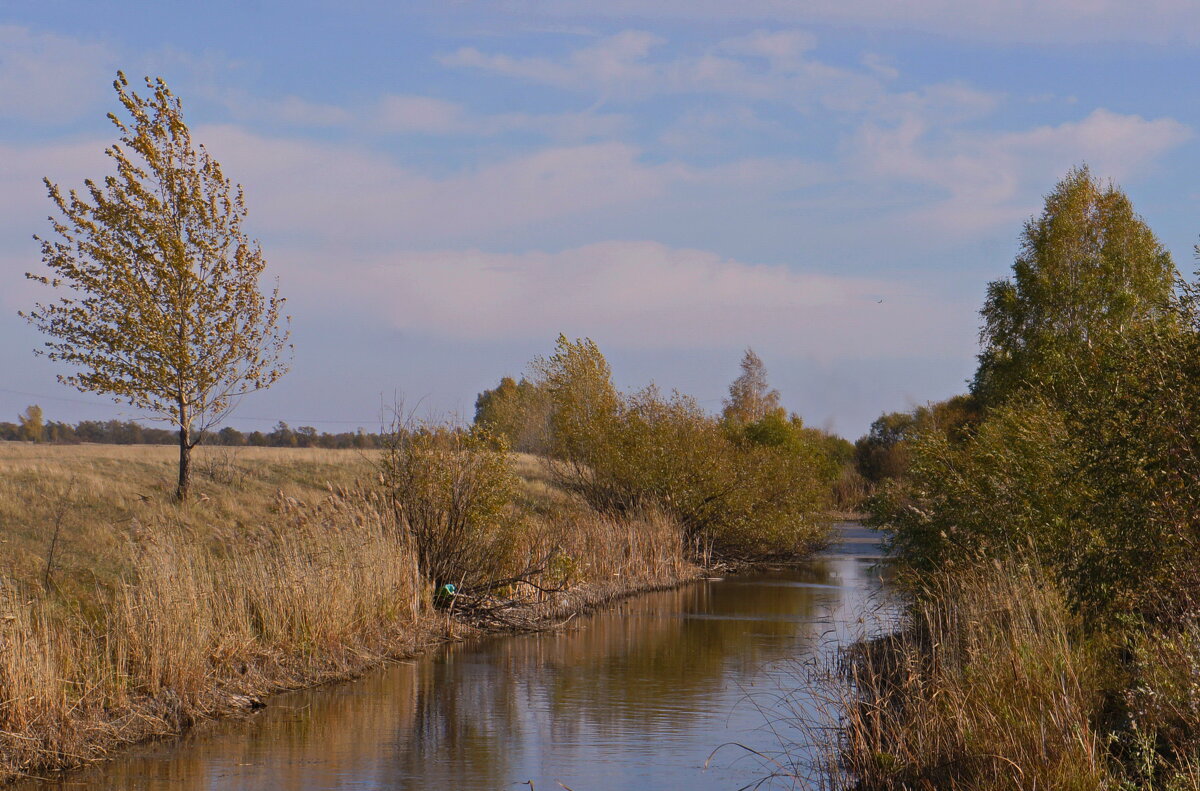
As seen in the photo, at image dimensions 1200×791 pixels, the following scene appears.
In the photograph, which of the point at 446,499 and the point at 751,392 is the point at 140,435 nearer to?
the point at 751,392

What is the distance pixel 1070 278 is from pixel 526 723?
26.0 m

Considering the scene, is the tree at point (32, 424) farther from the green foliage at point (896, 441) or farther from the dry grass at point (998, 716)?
the dry grass at point (998, 716)

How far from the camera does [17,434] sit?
88312mm

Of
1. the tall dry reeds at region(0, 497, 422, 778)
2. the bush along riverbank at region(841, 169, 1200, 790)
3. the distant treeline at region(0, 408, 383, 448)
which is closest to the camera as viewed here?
the bush along riverbank at region(841, 169, 1200, 790)

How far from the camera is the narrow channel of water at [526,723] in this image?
1080 cm

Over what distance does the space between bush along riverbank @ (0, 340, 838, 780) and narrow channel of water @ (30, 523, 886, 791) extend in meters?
0.56

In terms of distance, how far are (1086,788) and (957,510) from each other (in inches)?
356

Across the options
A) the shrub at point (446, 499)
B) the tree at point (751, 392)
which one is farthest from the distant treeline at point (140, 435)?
the shrub at point (446, 499)

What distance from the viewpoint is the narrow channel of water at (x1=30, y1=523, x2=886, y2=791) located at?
10805 millimetres

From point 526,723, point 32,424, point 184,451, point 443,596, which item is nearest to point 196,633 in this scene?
point 526,723

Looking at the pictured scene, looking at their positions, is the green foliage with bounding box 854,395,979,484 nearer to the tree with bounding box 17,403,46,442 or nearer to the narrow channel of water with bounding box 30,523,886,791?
the narrow channel of water with bounding box 30,523,886,791

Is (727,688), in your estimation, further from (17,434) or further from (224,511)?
(17,434)

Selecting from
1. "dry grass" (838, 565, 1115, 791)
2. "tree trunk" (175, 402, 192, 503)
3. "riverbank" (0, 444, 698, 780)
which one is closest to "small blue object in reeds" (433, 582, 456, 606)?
"riverbank" (0, 444, 698, 780)

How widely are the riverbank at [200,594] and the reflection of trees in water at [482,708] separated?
56 cm
